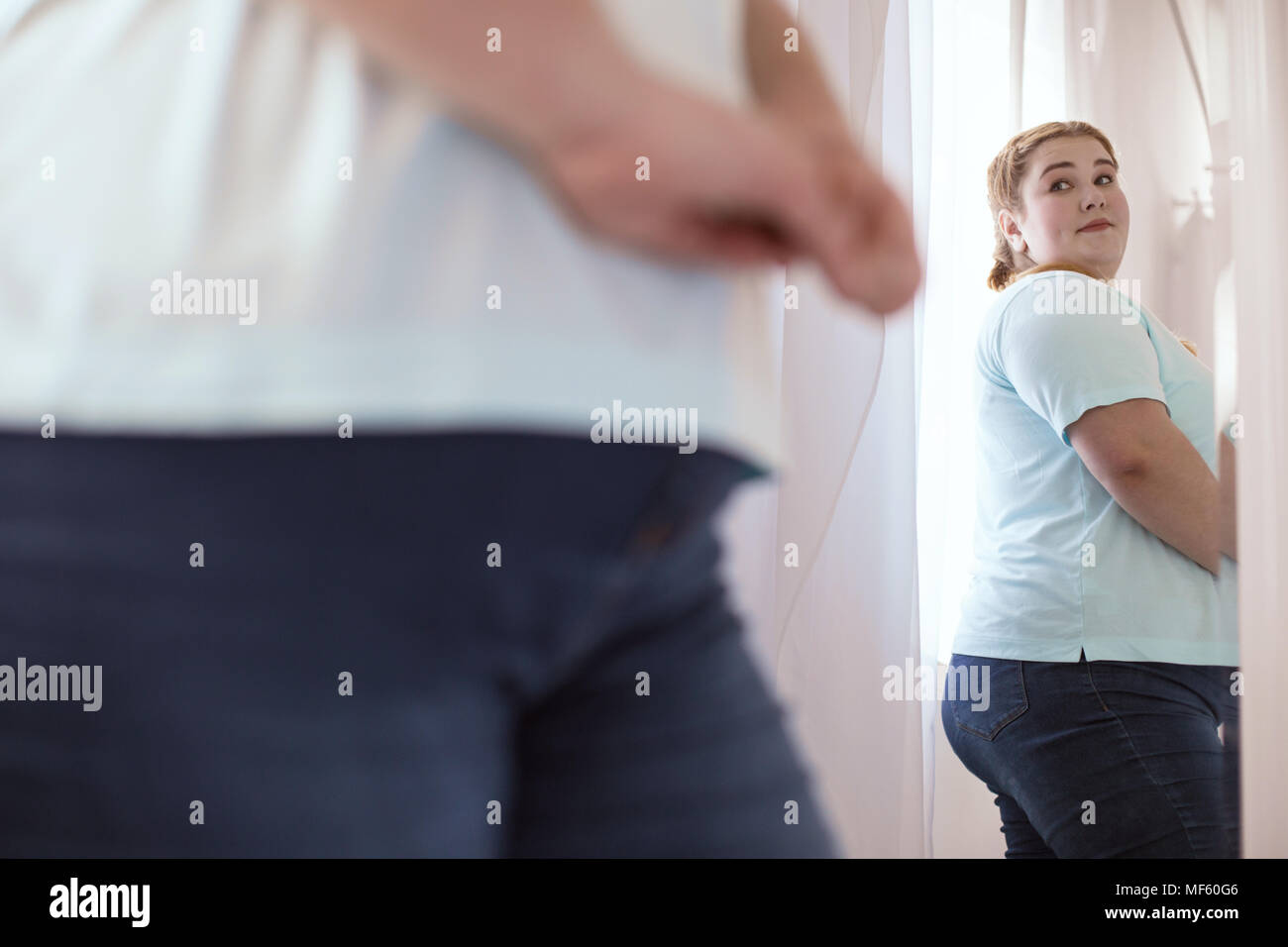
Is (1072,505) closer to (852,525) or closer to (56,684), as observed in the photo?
(852,525)

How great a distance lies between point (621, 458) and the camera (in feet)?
0.68

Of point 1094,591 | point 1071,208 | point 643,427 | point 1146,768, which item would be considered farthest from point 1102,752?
point 643,427

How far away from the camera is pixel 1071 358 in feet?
2.83

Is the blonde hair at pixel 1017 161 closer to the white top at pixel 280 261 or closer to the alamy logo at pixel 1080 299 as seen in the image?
the alamy logo at pixel 1080 299

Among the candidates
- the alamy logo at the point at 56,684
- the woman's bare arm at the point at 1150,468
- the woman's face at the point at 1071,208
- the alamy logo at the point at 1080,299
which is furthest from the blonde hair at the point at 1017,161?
the alamy logo at the point at 56,684

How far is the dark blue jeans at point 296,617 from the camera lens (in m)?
0.19

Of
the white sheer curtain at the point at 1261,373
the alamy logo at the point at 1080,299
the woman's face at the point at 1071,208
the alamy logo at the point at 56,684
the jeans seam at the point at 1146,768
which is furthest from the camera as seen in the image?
the white sheer curtain at the point at 1261,373

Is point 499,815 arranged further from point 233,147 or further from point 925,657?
point 925,657

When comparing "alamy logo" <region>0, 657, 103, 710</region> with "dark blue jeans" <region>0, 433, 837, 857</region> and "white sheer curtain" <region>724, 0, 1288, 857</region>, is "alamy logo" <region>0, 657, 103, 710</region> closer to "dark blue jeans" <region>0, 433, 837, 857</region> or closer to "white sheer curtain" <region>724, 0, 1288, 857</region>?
"dark blue jeans" <region>0, 433, 837, 857</region>

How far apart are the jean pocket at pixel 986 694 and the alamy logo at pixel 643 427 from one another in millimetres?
745

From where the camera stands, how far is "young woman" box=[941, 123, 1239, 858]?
80 centimetres

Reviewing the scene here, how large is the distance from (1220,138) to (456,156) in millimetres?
1434
